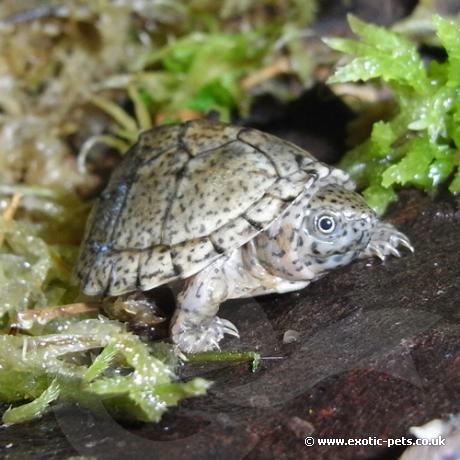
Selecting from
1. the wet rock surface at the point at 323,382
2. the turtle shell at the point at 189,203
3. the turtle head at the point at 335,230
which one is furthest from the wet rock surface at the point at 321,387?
the turtle shell at the point at 189,203

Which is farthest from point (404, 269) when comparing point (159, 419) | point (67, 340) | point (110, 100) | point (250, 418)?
point (110, 100)

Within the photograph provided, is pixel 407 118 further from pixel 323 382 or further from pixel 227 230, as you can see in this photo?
pixel 323 382

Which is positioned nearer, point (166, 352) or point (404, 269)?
point (166, 352)

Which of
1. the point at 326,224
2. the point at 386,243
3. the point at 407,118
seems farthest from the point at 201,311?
the point at 407,118

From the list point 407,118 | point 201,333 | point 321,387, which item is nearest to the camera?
point 321,387

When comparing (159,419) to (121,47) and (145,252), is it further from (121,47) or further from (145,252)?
(121,47)

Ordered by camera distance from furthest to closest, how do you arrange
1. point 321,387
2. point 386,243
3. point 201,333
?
point 386,243 < point 201,333 < point 321,387

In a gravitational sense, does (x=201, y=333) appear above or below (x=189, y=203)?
below
